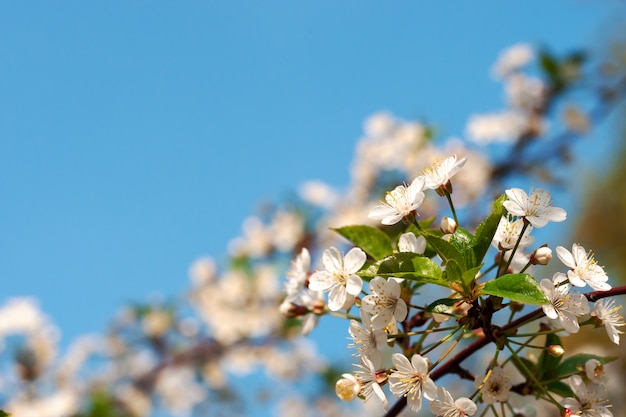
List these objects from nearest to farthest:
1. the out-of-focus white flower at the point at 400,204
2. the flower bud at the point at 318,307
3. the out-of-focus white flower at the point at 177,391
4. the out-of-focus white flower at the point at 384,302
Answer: the out-of-focus white flower at the point at 384,302 → the out-of-focus white flower at the point at 400,204 → the flower bud at the point at 318,307 → the out-of-focus white flower at the point at 177,391

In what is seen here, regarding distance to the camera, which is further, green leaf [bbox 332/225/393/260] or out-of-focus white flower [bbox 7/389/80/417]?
out-of-focus white flower [bbox 7/389/80/417]

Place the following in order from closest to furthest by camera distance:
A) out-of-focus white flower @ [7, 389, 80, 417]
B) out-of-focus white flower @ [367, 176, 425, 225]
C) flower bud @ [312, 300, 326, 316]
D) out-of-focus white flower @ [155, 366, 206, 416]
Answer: out-of-focus white flower @ [367, 176, 425, 225] < flower bud @ [312, 300, 326, 316] < out-of-focus white flower @ [7, 389, 80, 417] < out-of-focus white flower @ [155, 366, 206, 416]

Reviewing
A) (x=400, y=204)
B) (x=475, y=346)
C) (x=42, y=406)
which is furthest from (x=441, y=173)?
(x=42, y=406)

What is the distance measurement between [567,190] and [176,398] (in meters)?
3.51

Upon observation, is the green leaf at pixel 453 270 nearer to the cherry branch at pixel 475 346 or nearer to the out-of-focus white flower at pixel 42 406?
the cherry branch at pixel 475 346

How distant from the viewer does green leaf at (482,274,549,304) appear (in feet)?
2.90

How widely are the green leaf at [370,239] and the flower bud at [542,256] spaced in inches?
9.5

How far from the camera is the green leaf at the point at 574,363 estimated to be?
1.12 m

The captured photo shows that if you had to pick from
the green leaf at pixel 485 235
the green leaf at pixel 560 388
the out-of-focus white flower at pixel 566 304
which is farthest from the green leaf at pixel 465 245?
the green leaf at pixel 560 388

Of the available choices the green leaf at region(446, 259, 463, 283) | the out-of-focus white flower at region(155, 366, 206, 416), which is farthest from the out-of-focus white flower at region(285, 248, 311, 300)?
the out-of-focus white flower at region(155, 366, 206, 416)

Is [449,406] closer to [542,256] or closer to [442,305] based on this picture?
[442,305]

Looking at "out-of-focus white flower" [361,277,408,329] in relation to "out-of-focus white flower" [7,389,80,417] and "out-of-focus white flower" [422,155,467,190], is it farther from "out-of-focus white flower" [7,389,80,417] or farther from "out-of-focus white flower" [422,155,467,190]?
"out-of-focus white flower" [7,389,80,417]

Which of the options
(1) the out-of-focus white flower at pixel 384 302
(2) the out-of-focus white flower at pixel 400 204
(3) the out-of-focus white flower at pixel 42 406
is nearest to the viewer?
(1) the out-of-focus white flower at pixel 384 302

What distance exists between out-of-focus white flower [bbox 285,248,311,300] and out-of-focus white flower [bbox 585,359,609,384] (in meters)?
0.52
